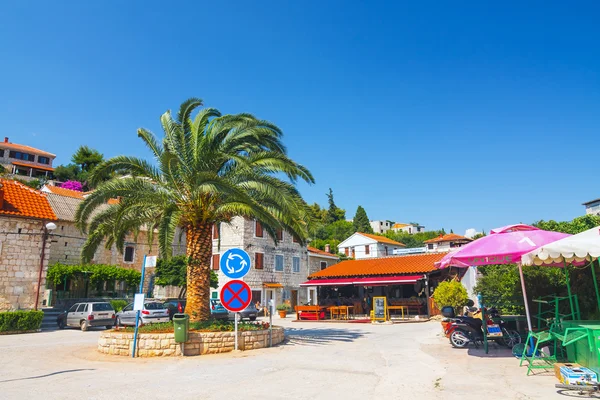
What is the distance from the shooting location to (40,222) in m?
21.7

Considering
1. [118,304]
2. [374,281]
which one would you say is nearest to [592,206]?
[374,281]

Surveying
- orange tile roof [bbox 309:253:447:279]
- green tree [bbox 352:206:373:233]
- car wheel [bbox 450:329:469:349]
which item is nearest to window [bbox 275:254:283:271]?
orange tile roof [bbox 309:253:447:279]

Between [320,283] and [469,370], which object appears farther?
[320,283]

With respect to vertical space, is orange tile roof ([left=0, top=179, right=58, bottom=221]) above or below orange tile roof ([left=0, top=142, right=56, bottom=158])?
below

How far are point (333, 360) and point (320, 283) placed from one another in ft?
75.6

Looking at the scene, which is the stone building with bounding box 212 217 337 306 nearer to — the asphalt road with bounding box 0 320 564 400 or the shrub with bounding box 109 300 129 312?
the shrub with bounding box 109 300 129 312

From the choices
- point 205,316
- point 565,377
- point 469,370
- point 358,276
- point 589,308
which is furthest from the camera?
point 358,276

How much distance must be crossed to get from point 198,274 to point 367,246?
56.9 metres

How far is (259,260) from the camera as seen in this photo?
119 feet

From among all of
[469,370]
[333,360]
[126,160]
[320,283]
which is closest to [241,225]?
[320,283]

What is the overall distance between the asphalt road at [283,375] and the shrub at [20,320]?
24.0 feet

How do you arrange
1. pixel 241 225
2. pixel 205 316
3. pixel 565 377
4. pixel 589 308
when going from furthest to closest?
pixel 241 225, pixel 205 316, pixel 589 308, pixel 565 377

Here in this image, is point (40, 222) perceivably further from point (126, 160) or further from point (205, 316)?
point (205, 316)

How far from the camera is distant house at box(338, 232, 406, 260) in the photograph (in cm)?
6662
